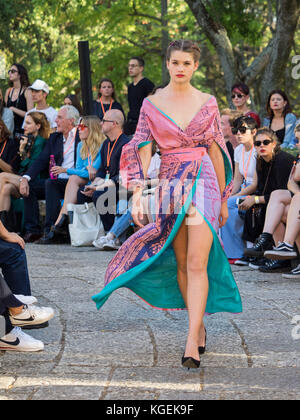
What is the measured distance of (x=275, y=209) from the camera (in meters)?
8.35

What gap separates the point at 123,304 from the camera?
652 centimetres

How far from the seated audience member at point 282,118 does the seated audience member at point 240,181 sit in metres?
0.89

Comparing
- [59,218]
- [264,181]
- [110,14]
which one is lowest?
[59,218]

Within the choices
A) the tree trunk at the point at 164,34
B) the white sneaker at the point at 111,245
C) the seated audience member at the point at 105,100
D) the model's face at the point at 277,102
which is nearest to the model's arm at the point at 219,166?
the white sneaker at the point at 111,245

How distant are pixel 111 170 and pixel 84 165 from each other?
705 mm

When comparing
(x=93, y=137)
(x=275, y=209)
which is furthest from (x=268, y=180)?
(x=93, y=137)

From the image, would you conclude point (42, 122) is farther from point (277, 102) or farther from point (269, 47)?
point (269, 47)

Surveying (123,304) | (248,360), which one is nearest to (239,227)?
(123,304)

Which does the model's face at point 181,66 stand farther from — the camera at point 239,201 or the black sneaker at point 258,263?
the camera at point 239,201

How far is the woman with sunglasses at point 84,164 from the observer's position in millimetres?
10852

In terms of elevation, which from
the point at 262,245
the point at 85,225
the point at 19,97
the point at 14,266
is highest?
the point at 19,97

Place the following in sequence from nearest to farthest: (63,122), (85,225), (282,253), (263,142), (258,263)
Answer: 1. (282,253)
2. (258,263)
3. (263,142)
4. (85,225)
5. (63,122)

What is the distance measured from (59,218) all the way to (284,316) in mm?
5454
